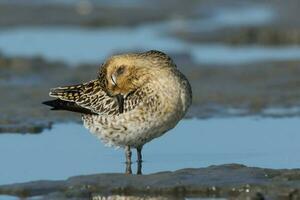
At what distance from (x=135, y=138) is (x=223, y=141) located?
137cm

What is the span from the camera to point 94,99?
11.9 m

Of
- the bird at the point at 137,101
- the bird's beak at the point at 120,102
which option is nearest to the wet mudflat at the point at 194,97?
the bird at the point at 137,101

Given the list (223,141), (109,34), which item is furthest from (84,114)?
(109,34)

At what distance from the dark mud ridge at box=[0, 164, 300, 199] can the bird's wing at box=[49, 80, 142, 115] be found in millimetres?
1336

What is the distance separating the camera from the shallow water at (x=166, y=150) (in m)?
11.3

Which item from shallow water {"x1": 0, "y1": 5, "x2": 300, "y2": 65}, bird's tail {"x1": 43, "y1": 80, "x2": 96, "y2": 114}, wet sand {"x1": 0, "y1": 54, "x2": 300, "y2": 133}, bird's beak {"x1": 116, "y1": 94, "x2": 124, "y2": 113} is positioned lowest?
bird's beak {"x1": 116, "y1": 94, "x2": 124, "y2": 113}

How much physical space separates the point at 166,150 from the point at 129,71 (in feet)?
3.37

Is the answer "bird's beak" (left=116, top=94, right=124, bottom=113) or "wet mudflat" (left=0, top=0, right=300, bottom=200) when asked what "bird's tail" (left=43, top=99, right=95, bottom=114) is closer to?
"wet mudflat" (left=0, top=0, right=300, bottom=200)

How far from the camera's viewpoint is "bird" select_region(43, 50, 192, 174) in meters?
11.4

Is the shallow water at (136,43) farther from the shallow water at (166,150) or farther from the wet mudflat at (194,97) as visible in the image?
the shallow water at (166,150)

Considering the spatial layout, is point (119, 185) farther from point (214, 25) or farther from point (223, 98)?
point (214, 25)

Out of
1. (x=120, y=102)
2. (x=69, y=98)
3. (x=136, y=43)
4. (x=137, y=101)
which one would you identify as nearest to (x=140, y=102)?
A: (x=137, y=101)

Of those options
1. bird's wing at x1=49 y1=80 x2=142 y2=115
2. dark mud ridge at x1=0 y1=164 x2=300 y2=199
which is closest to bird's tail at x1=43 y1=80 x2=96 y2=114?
bird's wing at x1=49 y1=80 x2=142 y2=115

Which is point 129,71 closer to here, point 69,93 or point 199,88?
point 69,93
